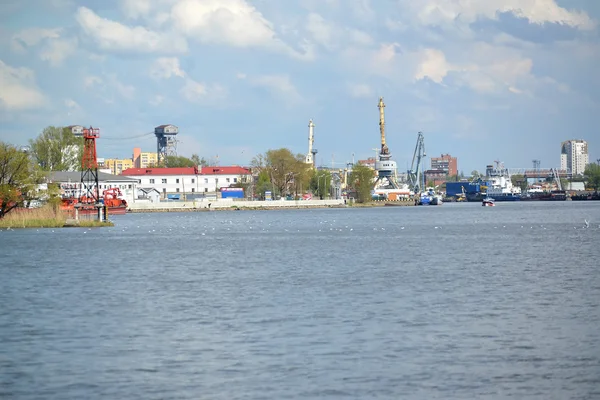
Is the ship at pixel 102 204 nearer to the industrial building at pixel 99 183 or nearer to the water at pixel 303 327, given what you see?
the industrial building at pixel 99 183

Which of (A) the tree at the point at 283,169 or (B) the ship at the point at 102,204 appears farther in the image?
(A) the tree at the point at 283,169

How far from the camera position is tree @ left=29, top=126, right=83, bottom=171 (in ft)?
503

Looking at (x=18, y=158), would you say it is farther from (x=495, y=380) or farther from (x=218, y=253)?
(x=495, y=380)

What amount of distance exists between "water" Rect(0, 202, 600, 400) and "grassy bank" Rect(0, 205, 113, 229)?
3552cm

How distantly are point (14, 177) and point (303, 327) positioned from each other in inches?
2459

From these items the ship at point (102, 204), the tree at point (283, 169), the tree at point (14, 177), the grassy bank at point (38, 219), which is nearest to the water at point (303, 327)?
the tree at point (14, 177)

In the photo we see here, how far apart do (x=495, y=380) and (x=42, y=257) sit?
38885mm

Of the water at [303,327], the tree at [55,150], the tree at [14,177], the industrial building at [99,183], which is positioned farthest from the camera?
the tree at [55,150]

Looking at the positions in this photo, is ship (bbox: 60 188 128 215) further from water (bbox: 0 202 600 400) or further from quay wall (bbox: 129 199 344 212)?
water (bbox: 0 202 600 400)

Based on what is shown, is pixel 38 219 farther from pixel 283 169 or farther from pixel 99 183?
pixel 283 169

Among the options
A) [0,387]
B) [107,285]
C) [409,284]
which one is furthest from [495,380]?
[107,285]

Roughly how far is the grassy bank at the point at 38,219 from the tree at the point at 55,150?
61826mm

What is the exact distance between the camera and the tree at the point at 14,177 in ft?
270

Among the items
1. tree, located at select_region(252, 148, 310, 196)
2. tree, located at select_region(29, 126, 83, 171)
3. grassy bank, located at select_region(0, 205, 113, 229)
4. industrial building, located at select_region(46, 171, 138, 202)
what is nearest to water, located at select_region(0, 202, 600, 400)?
grassy bank, located at select_region(0, 205, 113, 229)
